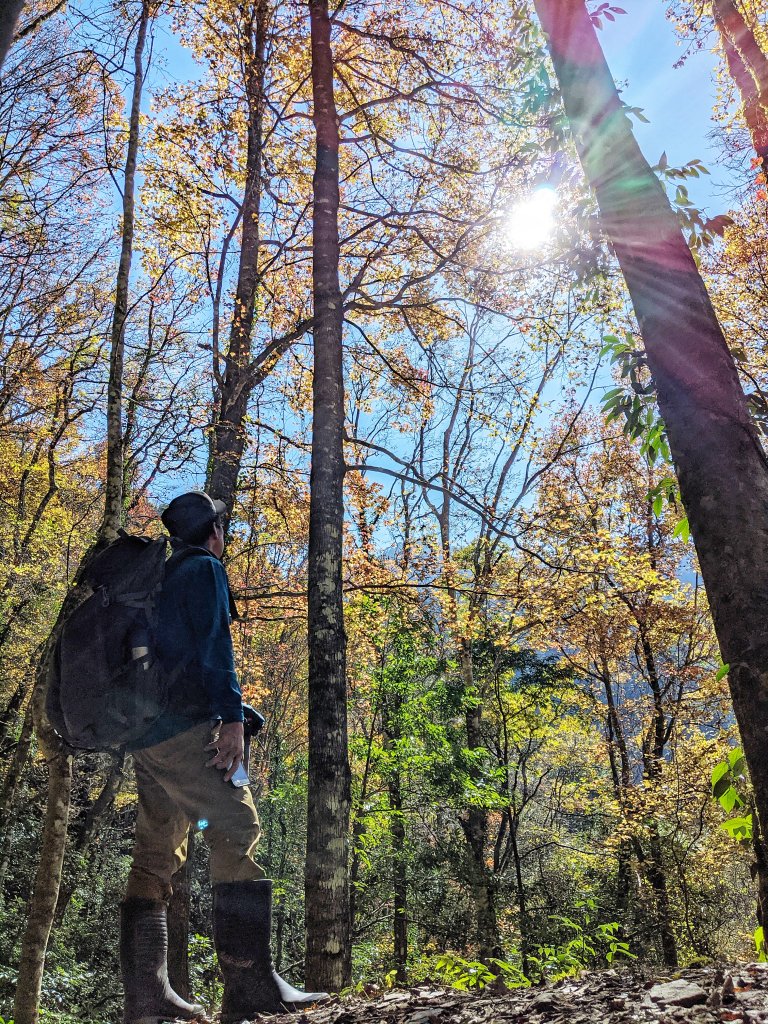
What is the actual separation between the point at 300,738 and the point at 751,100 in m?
23.2

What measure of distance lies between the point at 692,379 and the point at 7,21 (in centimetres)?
280

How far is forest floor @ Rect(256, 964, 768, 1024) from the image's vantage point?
160cm

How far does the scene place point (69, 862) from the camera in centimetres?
1620

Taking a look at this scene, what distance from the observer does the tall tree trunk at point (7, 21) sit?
212cm

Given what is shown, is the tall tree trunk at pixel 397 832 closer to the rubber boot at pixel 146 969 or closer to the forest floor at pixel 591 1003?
the rubber boot at pixel 146 969

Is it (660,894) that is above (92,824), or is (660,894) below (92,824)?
below

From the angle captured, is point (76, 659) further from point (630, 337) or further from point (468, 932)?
point (468, 932)

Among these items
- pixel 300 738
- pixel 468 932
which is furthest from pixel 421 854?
pixel 300 738

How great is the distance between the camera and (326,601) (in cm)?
514

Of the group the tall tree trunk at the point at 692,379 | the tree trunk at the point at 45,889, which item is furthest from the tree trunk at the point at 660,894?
the tall tree trunk at the point at 692,379

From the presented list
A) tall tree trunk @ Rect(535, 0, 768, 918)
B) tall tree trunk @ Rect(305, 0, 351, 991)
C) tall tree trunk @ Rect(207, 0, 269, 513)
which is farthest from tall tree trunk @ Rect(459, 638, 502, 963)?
tall tree trunk @ Rect(535, 0, 768, 918)

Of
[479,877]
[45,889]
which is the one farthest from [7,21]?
[479,877]

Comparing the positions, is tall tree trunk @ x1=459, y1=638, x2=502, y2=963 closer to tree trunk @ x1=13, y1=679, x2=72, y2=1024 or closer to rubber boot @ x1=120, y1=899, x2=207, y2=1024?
tree trunk @ x1=13, y1=679, x2=72, y2=1024

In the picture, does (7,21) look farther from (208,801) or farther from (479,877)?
(479,877)
